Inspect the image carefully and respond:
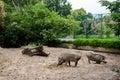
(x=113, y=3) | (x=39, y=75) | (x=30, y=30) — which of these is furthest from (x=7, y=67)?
(x=30, y=30)

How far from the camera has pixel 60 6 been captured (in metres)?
37.8

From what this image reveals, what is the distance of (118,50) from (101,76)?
7.46 metres

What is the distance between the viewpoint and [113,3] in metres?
12.8

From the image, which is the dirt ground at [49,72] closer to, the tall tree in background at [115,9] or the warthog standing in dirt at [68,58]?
the warthog standing in dirt at [68,58]

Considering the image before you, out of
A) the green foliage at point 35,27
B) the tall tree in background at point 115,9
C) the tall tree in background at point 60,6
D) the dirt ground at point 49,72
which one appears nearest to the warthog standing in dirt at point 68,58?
the dirt ground at point 49,72

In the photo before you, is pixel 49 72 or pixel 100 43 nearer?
pixel 49 72

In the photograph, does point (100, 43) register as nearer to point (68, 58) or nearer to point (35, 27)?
point (35, 27)

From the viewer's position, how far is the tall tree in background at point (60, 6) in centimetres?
3681

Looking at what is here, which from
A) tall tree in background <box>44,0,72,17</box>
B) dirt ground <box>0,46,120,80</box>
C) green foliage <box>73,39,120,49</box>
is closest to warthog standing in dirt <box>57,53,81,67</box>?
dirt ground <box>0,46,120,80</box>

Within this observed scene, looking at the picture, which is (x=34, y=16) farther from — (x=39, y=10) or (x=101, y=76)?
(x=101, y=76)

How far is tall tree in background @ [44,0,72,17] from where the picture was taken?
121 ft

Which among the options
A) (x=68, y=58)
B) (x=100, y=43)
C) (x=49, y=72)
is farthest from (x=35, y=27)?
(x=49, y=72)

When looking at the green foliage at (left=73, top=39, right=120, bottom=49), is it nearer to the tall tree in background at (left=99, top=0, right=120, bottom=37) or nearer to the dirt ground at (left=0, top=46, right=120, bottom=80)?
the tall tree in background at (left=99, top=0, right=120, bottom=37)

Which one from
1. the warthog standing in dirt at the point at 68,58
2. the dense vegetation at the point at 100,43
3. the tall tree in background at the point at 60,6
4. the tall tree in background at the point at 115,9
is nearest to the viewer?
the warthog standing in dirt at the point at 68,58
